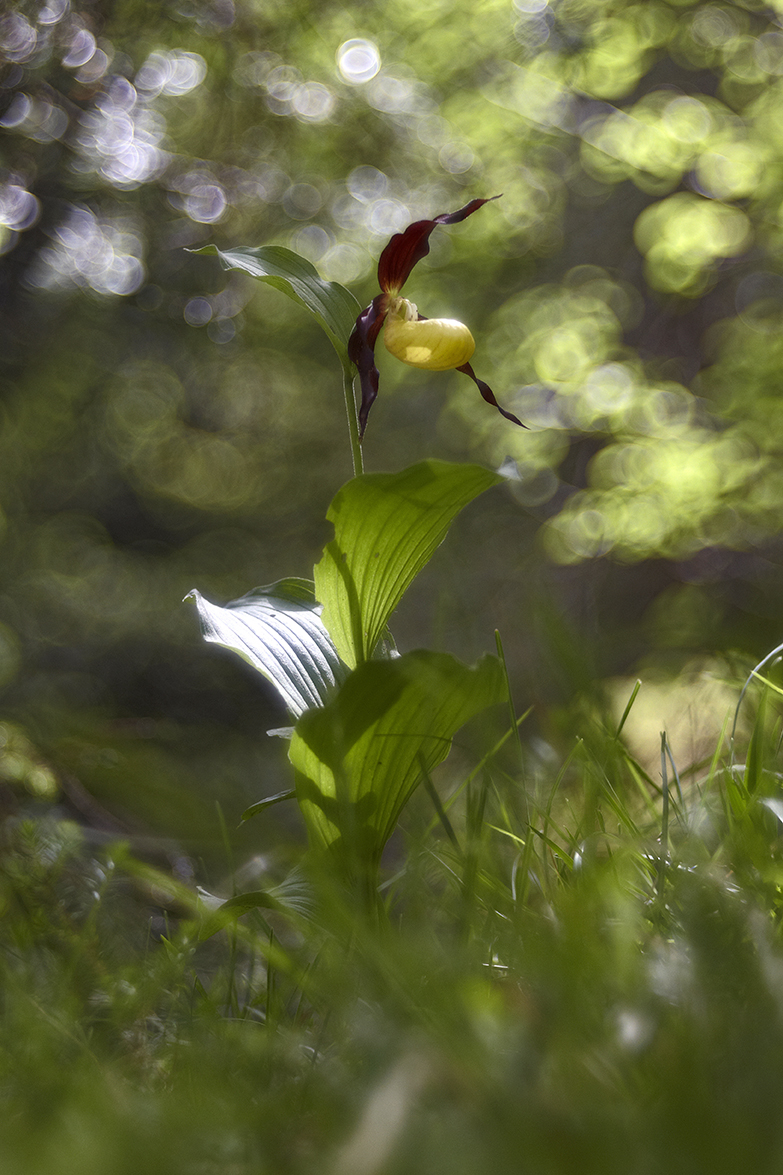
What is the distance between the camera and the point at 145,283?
9.27ft

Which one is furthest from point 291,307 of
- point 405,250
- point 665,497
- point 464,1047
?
point 464,1047

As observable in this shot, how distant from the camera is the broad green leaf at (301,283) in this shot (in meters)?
0.73

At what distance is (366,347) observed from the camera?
2.57ft

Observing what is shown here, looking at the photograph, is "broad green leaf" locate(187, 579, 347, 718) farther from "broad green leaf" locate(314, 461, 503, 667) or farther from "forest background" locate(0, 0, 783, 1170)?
"forest background" locate(0, 0, 783, 1170)

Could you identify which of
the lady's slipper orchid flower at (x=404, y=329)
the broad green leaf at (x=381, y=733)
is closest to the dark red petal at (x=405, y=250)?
the lady's slipper orchid flower at (x=404, y=329)

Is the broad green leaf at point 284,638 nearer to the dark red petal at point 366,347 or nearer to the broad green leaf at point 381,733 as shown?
the broad green leaf at point 381,733

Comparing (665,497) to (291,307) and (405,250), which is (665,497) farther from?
(405,250)

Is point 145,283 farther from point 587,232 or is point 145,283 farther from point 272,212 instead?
point 587,232

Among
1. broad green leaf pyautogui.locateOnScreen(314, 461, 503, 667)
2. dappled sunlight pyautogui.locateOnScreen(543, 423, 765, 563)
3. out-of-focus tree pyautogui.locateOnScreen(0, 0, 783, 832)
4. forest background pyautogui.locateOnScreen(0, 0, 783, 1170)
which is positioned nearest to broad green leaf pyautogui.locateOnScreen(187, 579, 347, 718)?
broad green leaf pyautogui.locateOnScreen(314, 461, 503, 667)

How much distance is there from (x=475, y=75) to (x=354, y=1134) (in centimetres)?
374

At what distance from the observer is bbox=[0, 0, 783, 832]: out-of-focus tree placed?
2.62m

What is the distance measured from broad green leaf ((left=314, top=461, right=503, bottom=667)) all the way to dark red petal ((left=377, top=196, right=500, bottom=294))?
33cm

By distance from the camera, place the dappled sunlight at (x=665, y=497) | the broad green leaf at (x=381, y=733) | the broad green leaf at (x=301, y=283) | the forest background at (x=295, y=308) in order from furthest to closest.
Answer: the dappled sunlight at (x=665, y=497) → the forest background at (x=295, y=308) → the broad green leaf at (x=301, y=283) → the broad green leaf at (x=381, y=733)

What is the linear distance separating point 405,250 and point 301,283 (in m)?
0.16
